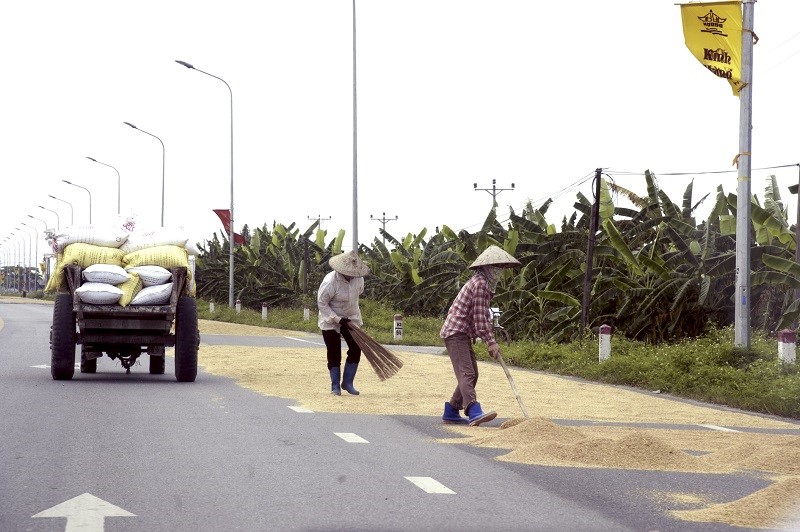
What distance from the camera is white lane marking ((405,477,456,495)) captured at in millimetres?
7785

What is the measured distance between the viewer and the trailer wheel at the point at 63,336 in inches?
661

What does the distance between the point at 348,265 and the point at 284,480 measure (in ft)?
23.6


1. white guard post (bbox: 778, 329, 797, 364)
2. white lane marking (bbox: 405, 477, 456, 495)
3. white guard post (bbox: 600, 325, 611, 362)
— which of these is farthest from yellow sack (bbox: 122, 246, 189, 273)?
white lane marking (bbox: 405, 477, 456, 495)

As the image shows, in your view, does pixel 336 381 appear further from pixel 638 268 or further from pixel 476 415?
pixel 638 268

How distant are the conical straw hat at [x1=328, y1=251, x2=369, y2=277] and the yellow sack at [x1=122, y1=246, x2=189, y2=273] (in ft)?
9.84

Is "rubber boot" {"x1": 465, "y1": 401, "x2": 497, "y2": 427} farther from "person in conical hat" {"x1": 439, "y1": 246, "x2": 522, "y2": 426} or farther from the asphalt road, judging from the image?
the asphalt road

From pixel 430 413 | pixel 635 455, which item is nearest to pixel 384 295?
pixel 430 413

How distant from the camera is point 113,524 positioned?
6.54 meters

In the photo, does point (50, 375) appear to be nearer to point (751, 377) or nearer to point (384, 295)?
point (751, 377)

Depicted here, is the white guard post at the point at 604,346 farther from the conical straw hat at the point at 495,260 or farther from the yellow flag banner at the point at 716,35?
the conical straw hat at the point at 495,260

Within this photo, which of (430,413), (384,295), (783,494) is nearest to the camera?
(783,494)

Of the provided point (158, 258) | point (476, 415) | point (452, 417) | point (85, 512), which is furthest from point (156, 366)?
point (85, 512)

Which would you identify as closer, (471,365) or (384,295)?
(471,365)

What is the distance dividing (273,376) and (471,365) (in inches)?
294
